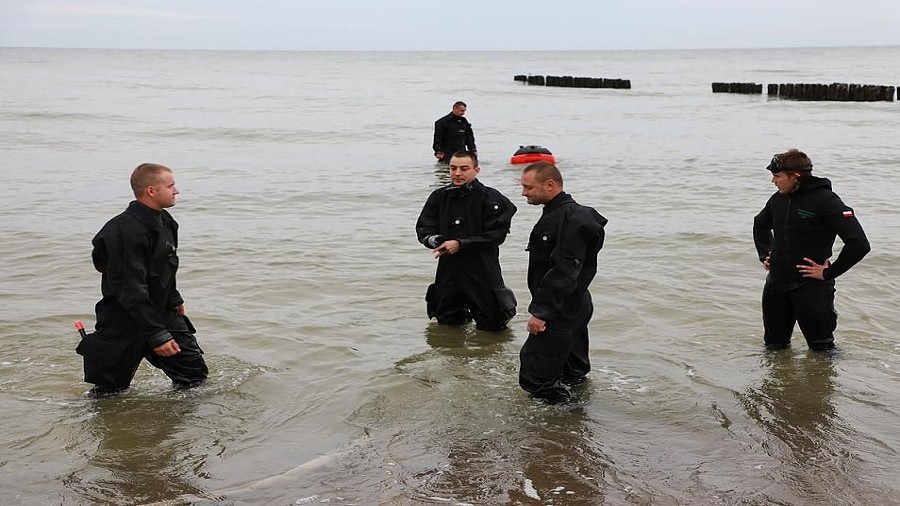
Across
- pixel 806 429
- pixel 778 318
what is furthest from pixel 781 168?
pixel 806 429

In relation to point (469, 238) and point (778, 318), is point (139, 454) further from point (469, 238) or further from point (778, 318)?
point (778, 318)

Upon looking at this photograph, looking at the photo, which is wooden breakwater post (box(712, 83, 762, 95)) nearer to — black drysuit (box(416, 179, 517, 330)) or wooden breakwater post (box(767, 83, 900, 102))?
wooden breakwater post (box(767, 83, 900, 102))

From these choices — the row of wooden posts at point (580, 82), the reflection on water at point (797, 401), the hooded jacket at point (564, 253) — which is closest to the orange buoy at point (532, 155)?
the reflection on water at point (797, 401)

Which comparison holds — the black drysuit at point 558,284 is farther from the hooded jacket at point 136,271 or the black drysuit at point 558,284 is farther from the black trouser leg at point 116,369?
the black trouser leg at point 116,369

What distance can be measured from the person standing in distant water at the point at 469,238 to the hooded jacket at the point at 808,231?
2100mm

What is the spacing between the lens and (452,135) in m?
19.1

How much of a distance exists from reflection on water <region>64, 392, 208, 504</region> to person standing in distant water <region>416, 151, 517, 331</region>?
2.47m

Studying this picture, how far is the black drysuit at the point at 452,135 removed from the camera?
19.0 meters

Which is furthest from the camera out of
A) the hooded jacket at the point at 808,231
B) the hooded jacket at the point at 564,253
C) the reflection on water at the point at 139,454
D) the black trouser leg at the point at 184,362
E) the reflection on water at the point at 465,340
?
the reflection on water at the point at 465,340

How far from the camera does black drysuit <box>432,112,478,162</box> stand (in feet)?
62.4

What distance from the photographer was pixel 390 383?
23.0 feet

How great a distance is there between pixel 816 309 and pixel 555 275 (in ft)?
8.02

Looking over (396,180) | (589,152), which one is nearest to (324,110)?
(589,152)

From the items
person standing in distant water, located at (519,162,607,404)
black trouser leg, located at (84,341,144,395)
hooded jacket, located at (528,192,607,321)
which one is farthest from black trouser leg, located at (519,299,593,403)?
black trouser leg, located at (84,341,144,395)
